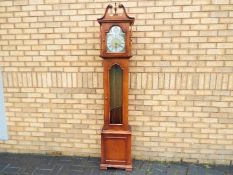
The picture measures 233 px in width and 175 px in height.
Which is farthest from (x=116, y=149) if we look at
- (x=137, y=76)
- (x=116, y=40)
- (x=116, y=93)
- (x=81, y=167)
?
(x=116, y=40)

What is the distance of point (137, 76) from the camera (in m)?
4.17

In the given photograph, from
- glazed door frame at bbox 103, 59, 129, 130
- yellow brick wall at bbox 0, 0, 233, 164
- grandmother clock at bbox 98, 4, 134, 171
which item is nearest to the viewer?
grandmother clock at bbox 98, 4, 134, 171

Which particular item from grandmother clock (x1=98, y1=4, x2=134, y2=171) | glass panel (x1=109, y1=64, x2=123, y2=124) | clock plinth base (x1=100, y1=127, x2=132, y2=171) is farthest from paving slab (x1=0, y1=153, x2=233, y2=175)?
glass panel (x1=109, y1=64, x2=123, y2=124)

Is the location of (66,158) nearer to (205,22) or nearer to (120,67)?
(120,67)

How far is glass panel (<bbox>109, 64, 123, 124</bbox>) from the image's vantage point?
3.87m

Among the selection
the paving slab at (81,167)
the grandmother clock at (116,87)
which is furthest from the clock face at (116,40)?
the paving slab at (81,167)

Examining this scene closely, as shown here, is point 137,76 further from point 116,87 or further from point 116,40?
point 116,40

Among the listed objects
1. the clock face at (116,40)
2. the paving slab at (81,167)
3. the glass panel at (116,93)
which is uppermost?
the clock face at (116,40)

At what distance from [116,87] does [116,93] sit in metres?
0.08

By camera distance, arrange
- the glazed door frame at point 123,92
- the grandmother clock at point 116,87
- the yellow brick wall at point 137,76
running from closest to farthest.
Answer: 1. the grandmother clock at point 116,87
2. the glazed door frame at point 123,92
3. the yellow brick wall at point 137,76

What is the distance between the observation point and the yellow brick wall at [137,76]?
13.0ft

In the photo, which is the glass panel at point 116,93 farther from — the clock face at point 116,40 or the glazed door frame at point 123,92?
the clock face at point 116,40

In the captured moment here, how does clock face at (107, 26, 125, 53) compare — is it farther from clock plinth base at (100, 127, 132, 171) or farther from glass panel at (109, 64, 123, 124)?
clock plinth base at (100, 127, 132, 171)

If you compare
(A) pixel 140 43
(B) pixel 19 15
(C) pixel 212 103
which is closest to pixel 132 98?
(A) pixel 140 43
